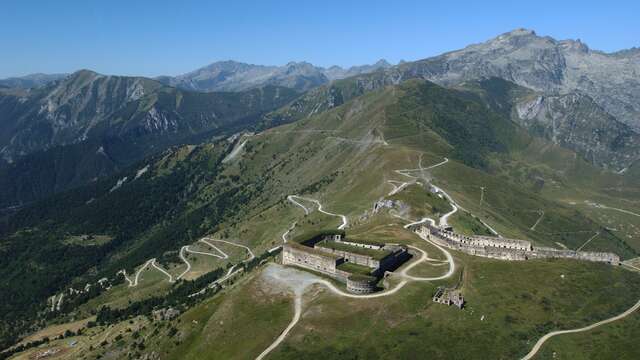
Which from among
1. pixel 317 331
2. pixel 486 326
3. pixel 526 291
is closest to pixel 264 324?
pixel 317 331

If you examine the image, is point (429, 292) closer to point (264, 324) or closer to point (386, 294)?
point (386, 294)

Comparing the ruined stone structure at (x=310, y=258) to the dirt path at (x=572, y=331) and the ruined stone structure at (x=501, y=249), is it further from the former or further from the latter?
the dirt path at (x=572, y=331)

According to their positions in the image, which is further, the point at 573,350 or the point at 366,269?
the point at 366,269

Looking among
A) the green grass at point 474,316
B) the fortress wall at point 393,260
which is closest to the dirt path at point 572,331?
the green grass at point 474,316

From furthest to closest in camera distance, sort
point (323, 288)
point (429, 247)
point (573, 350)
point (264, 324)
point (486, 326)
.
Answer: point (429, 247), point (323, 288), point (264, 324), point (486, 326), point (573, 350)

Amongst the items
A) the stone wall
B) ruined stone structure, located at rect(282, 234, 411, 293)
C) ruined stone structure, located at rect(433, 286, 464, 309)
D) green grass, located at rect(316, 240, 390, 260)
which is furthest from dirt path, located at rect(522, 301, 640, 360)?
green grass, located at rect(316, 240, 390, 260)

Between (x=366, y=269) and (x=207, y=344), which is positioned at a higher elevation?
Result: (x=366, y=269)

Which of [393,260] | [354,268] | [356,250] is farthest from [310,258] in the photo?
[393,260]
